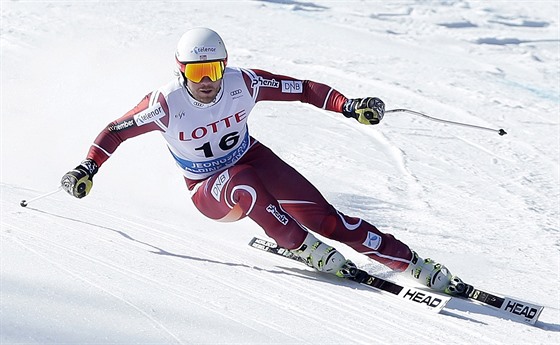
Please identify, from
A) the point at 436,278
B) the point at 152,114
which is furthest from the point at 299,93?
the point at 436,278

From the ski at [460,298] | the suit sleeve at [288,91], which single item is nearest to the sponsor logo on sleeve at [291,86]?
the suit sleeve at [288,91]

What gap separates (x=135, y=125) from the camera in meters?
4.85

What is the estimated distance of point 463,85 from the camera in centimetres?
1090

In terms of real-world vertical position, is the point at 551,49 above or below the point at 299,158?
above

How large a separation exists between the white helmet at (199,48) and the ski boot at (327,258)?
1178 mm

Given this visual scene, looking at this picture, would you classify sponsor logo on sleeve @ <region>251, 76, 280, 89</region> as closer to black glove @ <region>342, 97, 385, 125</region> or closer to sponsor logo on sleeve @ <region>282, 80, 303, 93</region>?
sponsor logo on sleeve @ <region>282, 80, 303, 93</region>

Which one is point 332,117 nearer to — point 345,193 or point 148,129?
point 345,193

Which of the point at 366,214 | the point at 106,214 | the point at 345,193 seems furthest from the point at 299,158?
the point at 106,214

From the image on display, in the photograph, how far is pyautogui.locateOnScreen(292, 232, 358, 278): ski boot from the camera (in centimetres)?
470

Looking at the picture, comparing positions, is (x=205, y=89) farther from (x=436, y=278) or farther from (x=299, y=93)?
(x=436, y=278)

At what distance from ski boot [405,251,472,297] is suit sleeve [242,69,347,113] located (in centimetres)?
107

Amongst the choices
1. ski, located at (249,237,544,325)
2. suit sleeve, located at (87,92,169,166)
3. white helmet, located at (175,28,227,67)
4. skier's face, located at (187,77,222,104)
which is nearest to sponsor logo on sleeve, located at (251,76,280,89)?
skier's face, located at (187,77,222,104)

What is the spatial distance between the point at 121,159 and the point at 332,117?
2900mm

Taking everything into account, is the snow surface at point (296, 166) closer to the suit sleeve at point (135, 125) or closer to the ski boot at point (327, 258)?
the ski boot at point (327, 258)
